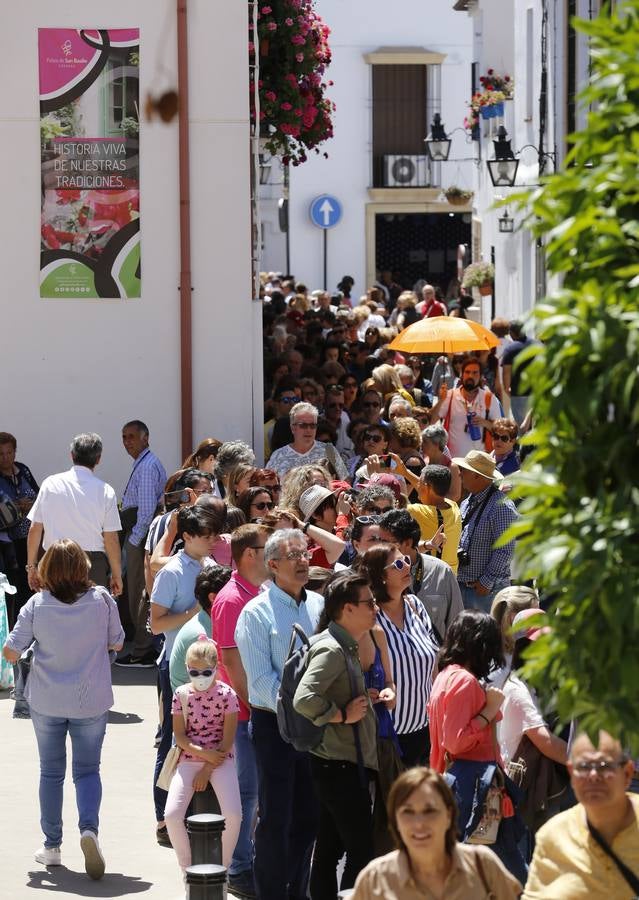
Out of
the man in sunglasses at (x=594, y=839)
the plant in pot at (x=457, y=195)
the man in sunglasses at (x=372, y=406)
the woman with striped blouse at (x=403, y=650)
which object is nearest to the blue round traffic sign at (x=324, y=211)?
the plant in pot at (x=457, y=195)

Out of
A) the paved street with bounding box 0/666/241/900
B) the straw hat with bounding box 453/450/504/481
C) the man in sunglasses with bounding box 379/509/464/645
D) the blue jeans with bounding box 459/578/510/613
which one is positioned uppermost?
the straw hat with bounding box 453/450/504/481

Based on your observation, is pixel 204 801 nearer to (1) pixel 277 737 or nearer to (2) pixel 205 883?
(1) pixel 277 737

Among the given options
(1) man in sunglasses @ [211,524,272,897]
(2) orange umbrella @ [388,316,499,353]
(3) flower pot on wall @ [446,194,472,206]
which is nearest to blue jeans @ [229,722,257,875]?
(1) man in sunglasses @ [211,524,272,897]

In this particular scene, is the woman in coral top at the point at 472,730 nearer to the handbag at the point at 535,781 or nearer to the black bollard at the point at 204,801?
the handbag at the point at 535,781

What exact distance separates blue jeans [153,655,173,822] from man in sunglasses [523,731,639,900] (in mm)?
3701

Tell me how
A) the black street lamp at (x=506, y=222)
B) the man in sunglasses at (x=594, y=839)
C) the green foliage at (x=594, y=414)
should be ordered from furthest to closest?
the black street lamp at (x=506, y=222) → the man in sunglasses at (x=594, y=839) → the green foliage at (x=594, y=414)

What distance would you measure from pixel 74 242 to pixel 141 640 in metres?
3.45

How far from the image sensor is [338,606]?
7055mm

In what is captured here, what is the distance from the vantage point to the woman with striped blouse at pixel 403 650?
755cm

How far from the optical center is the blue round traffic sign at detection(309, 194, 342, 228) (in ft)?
138

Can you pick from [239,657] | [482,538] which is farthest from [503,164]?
[239,657]

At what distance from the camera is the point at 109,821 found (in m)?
9.29

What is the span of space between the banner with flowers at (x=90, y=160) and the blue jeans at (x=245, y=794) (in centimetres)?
667

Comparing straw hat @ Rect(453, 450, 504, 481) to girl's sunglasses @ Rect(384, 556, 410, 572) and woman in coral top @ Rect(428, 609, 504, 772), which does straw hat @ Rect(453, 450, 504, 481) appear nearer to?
girl's sunglasses @ Rect(384, 556, 410, 572)
